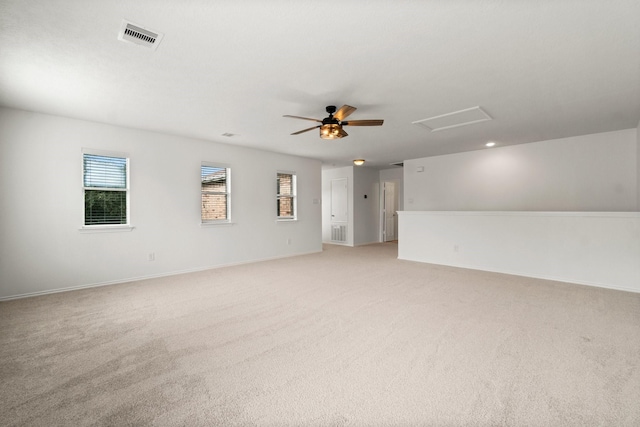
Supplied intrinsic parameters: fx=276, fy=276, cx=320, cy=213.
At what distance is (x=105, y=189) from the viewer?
433 centimetres

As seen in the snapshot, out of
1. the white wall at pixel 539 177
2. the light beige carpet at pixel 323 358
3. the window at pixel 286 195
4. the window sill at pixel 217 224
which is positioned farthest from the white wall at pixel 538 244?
the window sill at pixel 217 224

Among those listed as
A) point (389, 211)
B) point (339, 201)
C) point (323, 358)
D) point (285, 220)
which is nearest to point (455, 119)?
point (323, 358)

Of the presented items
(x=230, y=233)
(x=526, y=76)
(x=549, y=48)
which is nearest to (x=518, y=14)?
(x=549, y=48)

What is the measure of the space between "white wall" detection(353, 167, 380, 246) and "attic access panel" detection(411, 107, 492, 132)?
415cm

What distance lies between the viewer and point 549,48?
93.0 inches

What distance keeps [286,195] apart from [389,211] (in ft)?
14.7

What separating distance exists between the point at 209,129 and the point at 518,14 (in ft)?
13.9

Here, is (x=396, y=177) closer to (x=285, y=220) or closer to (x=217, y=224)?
(x=285, y=220)

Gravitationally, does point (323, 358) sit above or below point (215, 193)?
below

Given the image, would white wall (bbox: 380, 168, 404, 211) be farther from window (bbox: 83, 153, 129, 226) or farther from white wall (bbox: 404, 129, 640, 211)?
window (bbox: 83, 153, 129, 226)

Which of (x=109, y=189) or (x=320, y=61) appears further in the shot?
(x=109, y=189)

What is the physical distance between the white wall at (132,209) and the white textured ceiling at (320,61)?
16.3 inches

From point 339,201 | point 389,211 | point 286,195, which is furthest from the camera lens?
point 389,211

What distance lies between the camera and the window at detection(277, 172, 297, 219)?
687 cm
